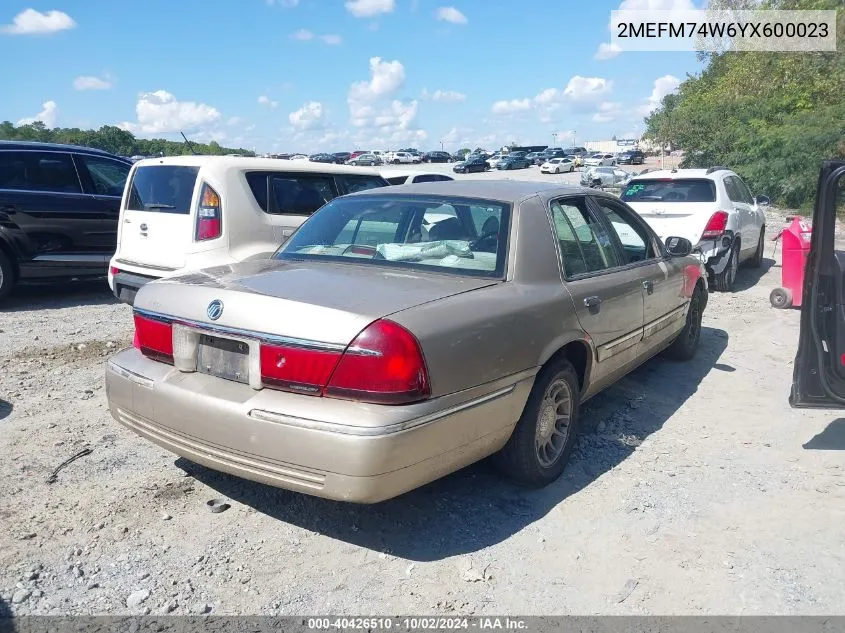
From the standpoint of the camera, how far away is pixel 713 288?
990 centimetres

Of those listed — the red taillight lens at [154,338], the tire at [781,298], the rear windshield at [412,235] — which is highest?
the rear windshield at [412,235]

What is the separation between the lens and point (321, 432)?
290cm

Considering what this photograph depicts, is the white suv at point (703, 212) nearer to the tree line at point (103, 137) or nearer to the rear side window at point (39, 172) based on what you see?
the rear side window at point (39, 172)

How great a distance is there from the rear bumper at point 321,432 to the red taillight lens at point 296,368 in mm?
45

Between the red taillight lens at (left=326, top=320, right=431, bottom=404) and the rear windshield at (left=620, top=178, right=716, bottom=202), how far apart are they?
7704mm

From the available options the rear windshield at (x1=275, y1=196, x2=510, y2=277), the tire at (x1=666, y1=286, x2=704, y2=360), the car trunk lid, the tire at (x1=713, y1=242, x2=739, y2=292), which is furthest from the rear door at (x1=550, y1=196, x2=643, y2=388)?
the tire at (x1=713, y1=242, x2=739, y2=292)

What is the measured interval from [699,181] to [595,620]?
8093 millimetres

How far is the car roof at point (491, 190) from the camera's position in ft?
13.9

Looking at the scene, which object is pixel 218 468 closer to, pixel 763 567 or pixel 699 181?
pixel 763 567

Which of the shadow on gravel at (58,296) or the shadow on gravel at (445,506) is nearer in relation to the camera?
the shadow on gravel at (445,506)

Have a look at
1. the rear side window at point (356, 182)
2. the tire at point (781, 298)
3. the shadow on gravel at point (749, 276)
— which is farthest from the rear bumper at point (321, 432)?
the shadow on gravel at point (749, 276)

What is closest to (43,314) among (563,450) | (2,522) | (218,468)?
(2,522)

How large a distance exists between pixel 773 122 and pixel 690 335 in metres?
27.0

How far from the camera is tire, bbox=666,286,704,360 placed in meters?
6.23
